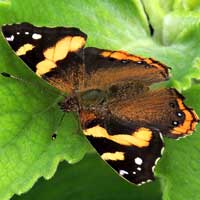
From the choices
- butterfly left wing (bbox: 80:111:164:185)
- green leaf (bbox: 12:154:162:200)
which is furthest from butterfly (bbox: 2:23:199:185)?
green leaf (bbox: 12:154:162:200)

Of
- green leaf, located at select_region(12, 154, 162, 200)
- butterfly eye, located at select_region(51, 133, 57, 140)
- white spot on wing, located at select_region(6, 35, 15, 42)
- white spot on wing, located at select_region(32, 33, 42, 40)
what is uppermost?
white spot on wing, located at select_region(6, 35, 15, 42)

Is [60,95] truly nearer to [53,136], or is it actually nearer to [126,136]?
[53,136]

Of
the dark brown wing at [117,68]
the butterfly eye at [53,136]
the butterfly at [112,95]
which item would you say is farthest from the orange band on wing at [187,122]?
the butterfly eye at [53,136]

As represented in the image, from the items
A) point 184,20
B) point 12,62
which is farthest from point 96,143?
point 184,20

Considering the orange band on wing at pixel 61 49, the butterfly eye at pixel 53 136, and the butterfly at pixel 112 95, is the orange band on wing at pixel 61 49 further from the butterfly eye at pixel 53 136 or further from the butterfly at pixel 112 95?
the butterfly eye at pixel 53 136

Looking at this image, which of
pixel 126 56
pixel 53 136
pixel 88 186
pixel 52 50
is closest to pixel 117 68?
pixel 126 56

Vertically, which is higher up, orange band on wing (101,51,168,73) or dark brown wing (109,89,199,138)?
orange band on wing (101,51,168,73)

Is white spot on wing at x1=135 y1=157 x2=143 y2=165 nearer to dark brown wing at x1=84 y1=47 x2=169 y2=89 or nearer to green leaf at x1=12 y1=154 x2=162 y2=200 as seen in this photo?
dark brown wing at x1=84 y1=47 x2=169 y2=89
